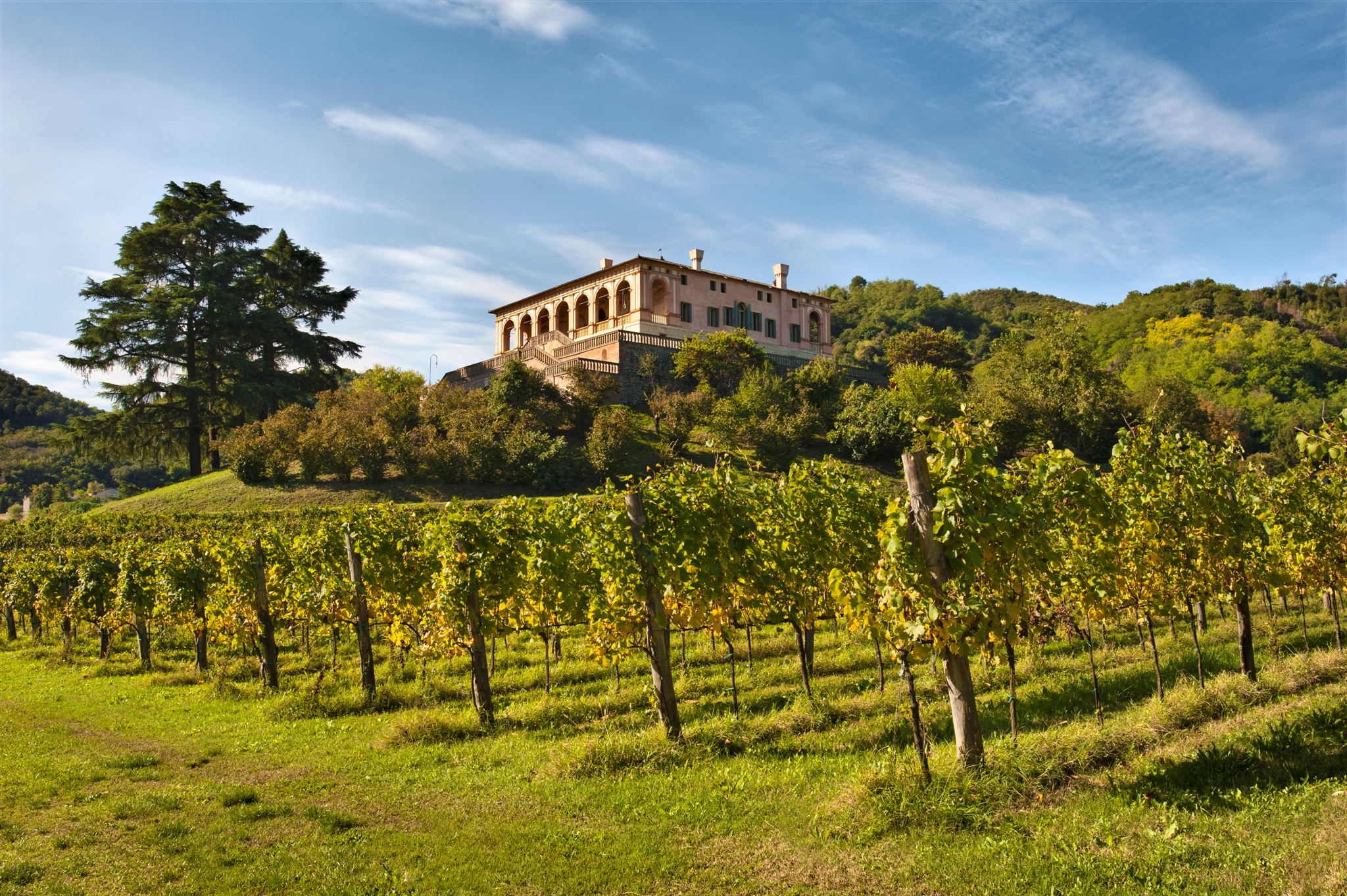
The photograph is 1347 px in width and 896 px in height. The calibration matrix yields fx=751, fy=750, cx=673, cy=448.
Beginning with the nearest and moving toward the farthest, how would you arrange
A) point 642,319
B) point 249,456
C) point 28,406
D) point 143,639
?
point 143,639, point 249,456, point 642,319, point 28,406

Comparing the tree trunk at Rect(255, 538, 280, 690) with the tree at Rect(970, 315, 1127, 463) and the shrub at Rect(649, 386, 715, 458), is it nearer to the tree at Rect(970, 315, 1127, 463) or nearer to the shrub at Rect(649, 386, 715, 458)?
the shrub at Rect(649, 386, 715, 458)

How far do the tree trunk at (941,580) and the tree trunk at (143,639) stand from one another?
1623 cm

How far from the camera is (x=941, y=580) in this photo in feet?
20.2

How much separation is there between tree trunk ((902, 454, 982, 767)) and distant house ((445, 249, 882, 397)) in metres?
32.3

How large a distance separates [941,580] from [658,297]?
41.6 metres

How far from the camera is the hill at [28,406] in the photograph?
6594 centimetres

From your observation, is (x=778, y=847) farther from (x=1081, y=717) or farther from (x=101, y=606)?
(x=101, y=606)

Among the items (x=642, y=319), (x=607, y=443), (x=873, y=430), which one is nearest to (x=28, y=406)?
(x=642, y=319)

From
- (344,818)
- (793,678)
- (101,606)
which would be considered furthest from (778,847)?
(101,606)

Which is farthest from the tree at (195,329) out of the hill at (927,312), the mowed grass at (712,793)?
the hill at (927,312)

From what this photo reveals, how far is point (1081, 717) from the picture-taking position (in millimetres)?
8812

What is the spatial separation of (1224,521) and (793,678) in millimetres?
6204

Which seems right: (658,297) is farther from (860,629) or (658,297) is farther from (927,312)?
(927,312)

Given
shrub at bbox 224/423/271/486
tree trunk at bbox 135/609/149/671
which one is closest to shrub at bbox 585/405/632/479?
shrub at bbox 224/423/271/486
